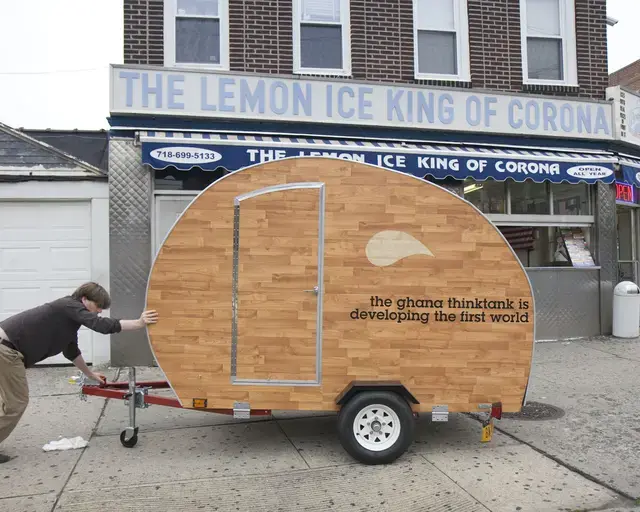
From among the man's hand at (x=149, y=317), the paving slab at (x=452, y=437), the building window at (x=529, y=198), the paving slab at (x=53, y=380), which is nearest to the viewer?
the man's hand at (x=149, y=317)

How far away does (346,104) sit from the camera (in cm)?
869

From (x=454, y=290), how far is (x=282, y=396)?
66.4 inches

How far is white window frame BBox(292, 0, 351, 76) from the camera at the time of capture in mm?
8875

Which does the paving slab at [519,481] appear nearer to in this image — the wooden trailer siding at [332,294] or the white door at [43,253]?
the wooden trailer siding at [332,294]

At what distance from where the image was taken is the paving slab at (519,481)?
3.86 meters

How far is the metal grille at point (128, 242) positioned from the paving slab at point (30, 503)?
409 centimetres

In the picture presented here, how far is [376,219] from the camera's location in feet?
15.1

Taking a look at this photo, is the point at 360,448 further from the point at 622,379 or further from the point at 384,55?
the point at 384,55

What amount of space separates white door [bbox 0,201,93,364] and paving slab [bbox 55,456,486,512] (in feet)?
15.2

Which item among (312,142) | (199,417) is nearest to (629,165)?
(312,142)

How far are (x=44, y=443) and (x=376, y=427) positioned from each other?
3018mm

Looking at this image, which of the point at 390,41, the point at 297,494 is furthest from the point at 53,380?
the point at 390,41

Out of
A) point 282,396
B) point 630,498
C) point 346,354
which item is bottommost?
point 630,498

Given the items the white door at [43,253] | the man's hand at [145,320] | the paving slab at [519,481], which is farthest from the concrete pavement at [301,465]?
the white door at [43,253]
